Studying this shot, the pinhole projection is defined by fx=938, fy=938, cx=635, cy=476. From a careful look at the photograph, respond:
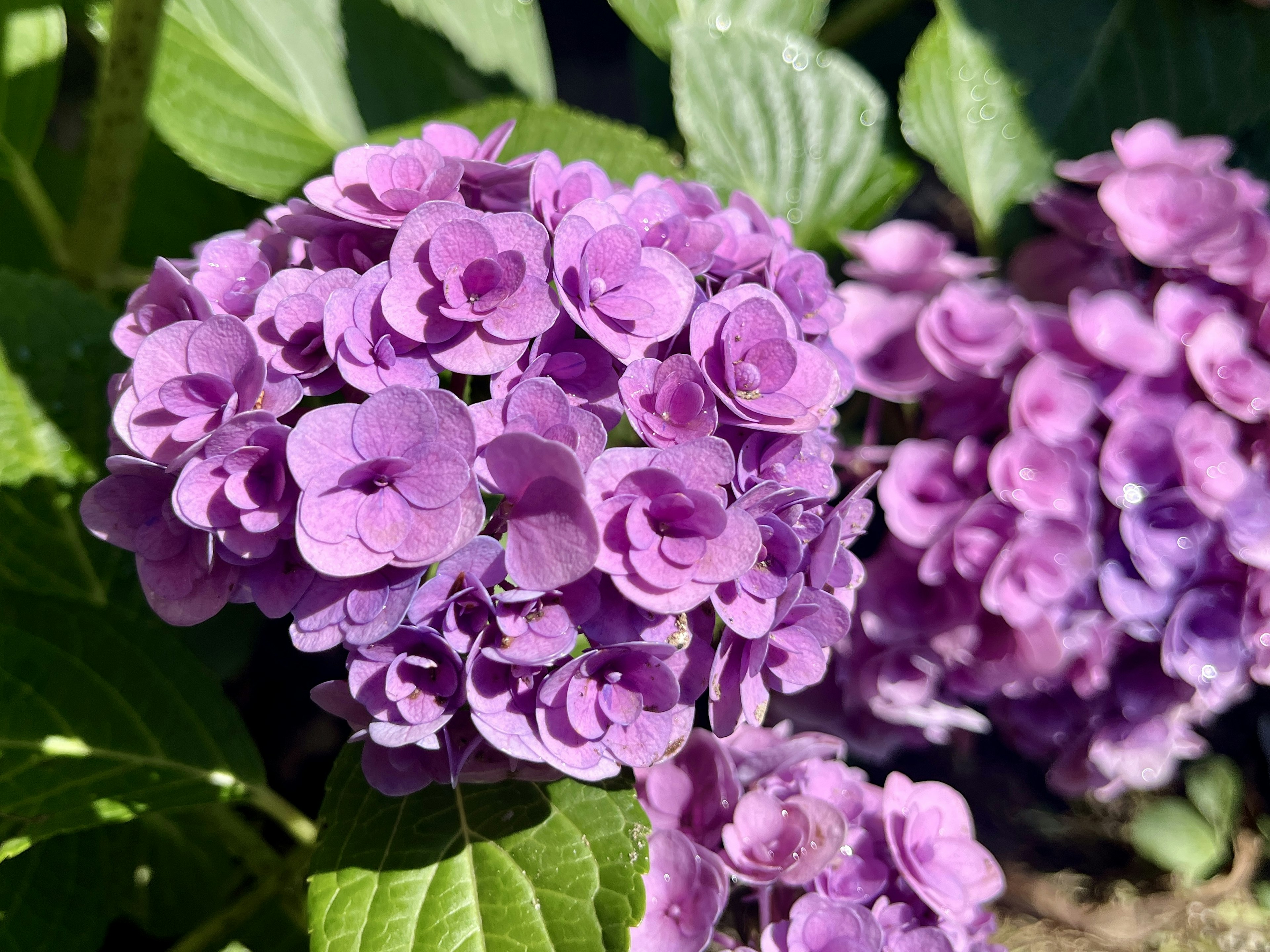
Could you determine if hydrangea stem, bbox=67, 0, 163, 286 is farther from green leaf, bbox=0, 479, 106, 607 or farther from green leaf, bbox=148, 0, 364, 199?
green leaf, bbox=0, 479, 106, 607

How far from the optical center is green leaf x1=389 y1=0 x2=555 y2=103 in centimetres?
119

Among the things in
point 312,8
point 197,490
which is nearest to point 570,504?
point 197,490

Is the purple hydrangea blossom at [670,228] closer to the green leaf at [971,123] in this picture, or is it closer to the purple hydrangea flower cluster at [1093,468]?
the purple hydrangea flower cluster at [1093,468]

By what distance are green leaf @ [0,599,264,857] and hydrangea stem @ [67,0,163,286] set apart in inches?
17.0

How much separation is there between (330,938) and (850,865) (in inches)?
15.5

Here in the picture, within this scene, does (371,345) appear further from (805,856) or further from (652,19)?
(652,19)

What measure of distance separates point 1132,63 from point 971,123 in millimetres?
257

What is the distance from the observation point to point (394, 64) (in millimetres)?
1159

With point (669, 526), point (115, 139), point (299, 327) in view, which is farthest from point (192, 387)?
point (115, 139)

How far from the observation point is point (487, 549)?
510 millimetres

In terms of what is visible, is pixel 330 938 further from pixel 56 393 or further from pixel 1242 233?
pixel 1242 233

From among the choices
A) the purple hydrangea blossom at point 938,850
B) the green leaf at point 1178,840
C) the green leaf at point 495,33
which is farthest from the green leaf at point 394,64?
the green leaf at point 1178,840

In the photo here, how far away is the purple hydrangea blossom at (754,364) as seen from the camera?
0.56 meters

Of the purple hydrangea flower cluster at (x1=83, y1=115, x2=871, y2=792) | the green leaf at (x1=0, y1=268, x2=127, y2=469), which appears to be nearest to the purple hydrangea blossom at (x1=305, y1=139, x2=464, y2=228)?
the purple hydrangea flower cluster at (x1=83, y1=115, x2=871, y2=792)
